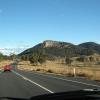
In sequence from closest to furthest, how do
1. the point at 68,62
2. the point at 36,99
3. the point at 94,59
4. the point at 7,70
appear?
the point at 36,99, the point at 7,70, the point at 68,62, the point at 94,59

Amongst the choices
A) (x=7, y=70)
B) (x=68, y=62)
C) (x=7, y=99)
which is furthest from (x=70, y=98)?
(x=68, y=62)

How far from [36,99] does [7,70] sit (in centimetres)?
6393

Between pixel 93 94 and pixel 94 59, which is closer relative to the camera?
pixel 93 94

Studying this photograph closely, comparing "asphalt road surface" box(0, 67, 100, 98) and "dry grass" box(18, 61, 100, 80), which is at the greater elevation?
"dry grass" box(18, 61, 100, 80)

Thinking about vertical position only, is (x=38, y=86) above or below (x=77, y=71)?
below

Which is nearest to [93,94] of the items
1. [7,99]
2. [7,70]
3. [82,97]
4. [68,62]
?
[82,97]

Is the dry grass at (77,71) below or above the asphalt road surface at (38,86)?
above

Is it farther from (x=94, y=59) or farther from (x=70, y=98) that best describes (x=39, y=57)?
(x=70, y=98)

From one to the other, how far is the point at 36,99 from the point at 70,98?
466 millimetres

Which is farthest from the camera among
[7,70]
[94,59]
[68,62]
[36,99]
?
[94,59]

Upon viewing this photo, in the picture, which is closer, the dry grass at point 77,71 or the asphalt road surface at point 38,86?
the asphalt road surface at point 38,86

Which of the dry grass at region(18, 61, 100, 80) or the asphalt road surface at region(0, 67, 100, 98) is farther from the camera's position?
the dry grass at region(18, 61, 100, 80)

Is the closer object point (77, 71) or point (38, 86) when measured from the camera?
point (38, 86)

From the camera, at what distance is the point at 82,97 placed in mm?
3906
